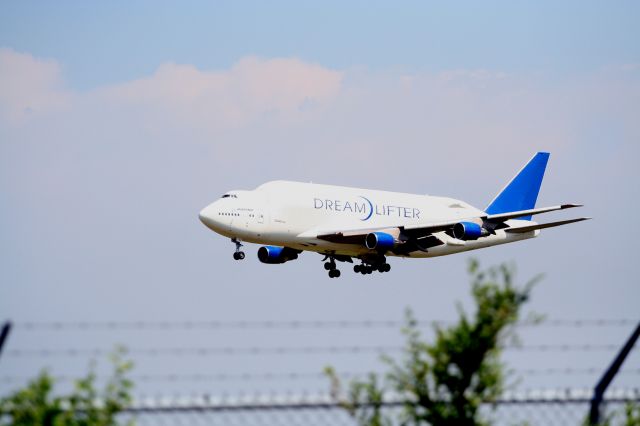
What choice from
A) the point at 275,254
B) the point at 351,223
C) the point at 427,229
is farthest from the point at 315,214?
the point at 427,229

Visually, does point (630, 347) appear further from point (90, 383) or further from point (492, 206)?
point (492, 206)

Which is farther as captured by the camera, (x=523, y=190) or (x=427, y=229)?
(x=523, y=190)

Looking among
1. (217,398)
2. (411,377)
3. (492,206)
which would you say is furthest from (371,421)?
(492,206)

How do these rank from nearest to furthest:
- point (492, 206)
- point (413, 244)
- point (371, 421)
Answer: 1. point (371, 421)
2. point (413, 244)
3. point (492, 206)

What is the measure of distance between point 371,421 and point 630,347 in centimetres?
249

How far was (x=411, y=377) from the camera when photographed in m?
12.1

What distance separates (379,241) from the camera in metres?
61.5

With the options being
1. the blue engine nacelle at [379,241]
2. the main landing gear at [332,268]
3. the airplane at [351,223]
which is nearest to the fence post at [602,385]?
the airplane at [351,223]

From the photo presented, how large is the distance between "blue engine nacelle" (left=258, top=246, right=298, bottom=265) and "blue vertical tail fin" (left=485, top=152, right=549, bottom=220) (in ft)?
45.1

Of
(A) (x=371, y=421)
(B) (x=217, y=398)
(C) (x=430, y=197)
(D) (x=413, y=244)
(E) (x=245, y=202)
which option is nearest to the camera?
(B) (x=217, y=398)

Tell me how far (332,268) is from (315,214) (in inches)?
206

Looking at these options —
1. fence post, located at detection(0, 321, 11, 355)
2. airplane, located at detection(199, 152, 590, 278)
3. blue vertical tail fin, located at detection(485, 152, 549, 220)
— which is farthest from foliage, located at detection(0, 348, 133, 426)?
blue vertical tail fin, located at detection(485, 152, 549, 220)

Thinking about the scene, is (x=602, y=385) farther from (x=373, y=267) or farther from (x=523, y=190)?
(x=523, y=190)

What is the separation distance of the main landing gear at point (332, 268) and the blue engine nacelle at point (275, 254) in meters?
1.83
